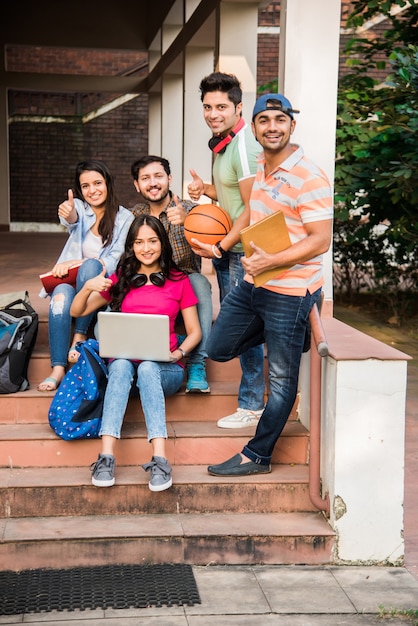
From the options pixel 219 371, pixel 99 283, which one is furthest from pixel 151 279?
pixel 219 371

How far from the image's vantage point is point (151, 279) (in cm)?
445

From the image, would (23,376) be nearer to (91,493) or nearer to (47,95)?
(91,493)

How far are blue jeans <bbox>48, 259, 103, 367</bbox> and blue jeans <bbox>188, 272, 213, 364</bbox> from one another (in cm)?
52

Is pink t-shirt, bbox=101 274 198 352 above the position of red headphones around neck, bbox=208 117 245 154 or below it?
below

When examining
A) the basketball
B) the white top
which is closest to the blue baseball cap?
the basketball

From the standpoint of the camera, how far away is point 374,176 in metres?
8.16

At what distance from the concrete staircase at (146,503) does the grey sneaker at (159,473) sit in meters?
0.09

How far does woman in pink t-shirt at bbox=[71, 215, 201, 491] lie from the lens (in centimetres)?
404

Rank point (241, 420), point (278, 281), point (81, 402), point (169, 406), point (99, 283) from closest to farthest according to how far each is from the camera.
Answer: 1. point (278, 281)
2. point (81, 402)
3. point (99, 283)
4. point (241, 420)
5. point (169, 406)

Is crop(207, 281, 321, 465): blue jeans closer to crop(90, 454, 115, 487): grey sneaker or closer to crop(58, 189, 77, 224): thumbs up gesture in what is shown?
crop(90, 454, 115, 487): grey sneaker

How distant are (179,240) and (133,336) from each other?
78cm

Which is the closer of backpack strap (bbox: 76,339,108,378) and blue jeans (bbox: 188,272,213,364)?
backpack strap (bbox: 76,339,108,378)

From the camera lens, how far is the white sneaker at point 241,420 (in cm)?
453

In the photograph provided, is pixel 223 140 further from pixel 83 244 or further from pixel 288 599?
pixel 288 599
